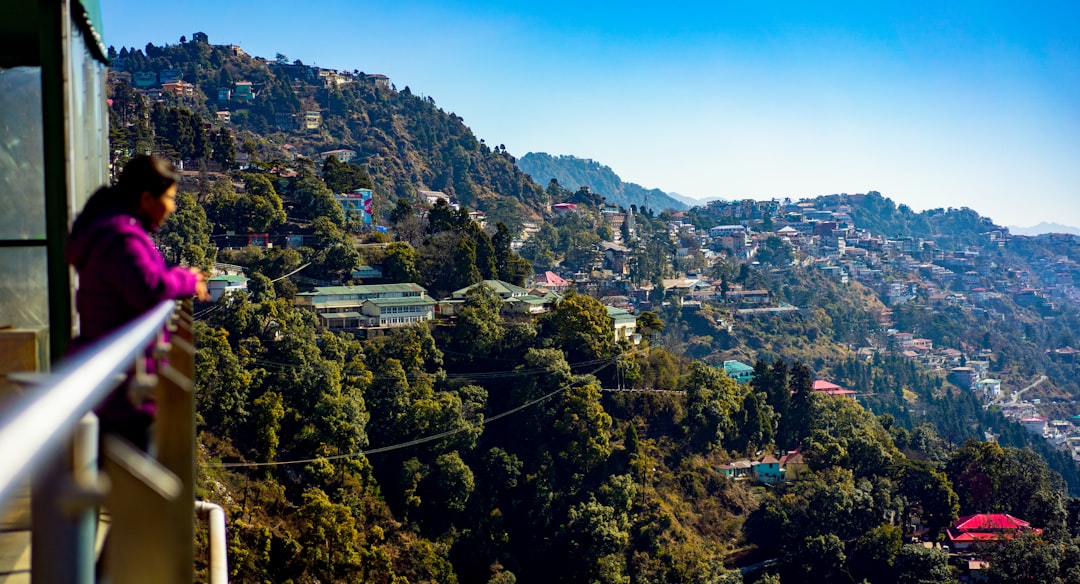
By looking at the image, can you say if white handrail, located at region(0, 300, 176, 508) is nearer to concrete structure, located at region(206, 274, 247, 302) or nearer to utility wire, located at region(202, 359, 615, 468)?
utility wire, located at region(202, 359, 615, 468)

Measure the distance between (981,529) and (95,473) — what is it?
32.4 m

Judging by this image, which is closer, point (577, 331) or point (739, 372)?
point (577, 331)

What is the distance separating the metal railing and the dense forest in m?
15.4

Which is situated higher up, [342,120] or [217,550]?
[342,120]

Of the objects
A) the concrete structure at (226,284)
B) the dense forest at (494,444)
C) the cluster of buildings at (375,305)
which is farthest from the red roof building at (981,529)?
the concrete structure at (226,284)

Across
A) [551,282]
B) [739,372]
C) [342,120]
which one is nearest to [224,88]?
[342,120]

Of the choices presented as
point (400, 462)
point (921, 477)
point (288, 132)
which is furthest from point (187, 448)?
point (288, 132)

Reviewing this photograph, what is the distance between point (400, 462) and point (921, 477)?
1704cm

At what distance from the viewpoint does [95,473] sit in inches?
35.4

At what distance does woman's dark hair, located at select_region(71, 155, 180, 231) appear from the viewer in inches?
71.5

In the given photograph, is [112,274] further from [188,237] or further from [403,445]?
[188,237]

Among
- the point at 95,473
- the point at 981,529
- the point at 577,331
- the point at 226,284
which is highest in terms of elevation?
the point at 95,473

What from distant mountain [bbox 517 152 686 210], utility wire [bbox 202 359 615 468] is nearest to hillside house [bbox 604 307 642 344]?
utility wire [bbox 202 359 615 468]

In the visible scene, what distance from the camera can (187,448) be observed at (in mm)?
1367
